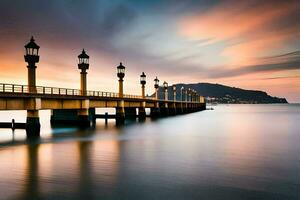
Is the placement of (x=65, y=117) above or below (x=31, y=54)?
below

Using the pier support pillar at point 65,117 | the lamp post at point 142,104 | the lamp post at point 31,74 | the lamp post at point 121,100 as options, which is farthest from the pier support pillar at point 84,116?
the lamp post at point 142,104

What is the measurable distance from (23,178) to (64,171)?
2.46m

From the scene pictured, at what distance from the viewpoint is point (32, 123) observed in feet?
114

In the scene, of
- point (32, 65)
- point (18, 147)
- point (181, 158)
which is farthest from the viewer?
point (32, 65)

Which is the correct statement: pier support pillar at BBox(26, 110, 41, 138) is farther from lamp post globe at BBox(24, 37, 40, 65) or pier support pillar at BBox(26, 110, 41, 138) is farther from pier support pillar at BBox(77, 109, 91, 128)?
pier support pillar at BBox(77, 109, 91, 128)

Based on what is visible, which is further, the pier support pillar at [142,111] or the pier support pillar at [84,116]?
the pier support pillar at [142,111]

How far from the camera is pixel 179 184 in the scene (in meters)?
14.2

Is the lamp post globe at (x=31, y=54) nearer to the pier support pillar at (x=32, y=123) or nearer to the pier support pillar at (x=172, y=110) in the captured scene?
the pier support pillar at (x=32, y=123)

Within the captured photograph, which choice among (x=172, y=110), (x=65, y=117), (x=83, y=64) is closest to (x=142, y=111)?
(x=65, y=117)

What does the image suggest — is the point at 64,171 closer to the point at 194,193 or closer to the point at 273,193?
the point at 194,193

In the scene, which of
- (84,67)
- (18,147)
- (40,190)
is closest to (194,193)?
(40,190)

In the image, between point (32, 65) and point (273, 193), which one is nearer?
point (273, 193)

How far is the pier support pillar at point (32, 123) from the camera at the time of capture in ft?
112

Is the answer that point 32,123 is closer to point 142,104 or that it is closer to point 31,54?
point 31,54
